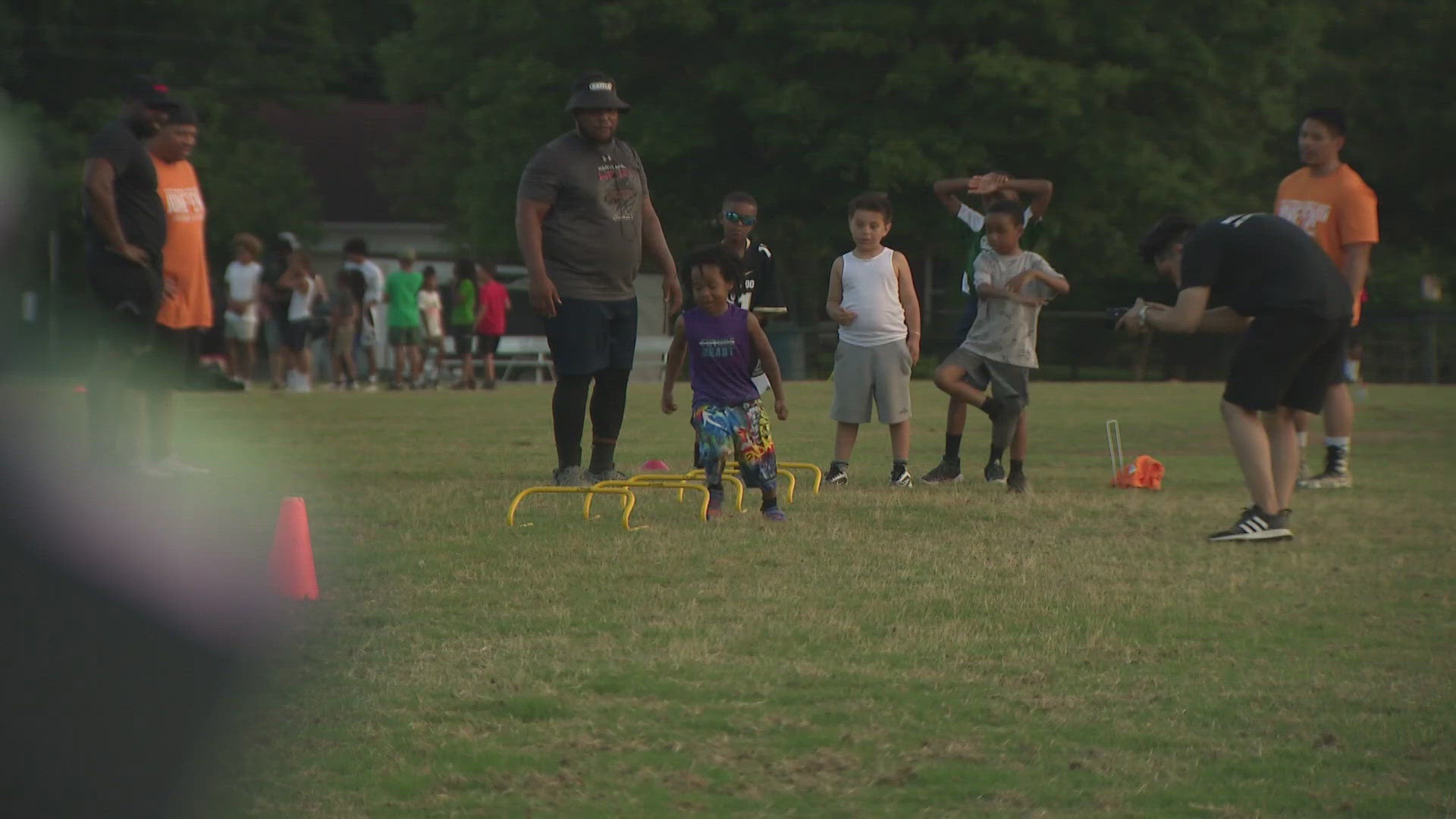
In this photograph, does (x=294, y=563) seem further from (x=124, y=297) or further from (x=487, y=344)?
(x=487, y=344)

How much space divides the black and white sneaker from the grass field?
122mm

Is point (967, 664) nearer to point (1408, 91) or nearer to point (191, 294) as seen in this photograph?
point (191, 294)

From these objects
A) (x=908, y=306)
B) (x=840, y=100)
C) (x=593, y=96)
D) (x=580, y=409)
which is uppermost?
(x=840, y=100)

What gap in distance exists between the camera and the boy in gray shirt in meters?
12.3

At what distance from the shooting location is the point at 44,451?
14328mm

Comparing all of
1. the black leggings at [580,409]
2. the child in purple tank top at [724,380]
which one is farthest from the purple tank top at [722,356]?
the black leggings at [580,409]

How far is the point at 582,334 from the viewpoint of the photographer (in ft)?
36.6

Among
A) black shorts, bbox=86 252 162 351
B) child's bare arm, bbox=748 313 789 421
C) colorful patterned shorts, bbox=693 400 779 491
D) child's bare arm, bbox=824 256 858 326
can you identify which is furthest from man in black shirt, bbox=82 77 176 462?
child's bare arm, bbox=824 256 858 326

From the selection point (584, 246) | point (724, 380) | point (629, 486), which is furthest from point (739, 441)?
point (584, 246)

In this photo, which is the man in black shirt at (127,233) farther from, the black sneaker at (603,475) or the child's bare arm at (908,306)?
the child's bare arm at (908,306)

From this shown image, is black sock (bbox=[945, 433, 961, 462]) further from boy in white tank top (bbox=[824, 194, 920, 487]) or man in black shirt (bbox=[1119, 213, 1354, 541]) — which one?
man in black shirt (bbox=[1119, 213, 1354, 541])

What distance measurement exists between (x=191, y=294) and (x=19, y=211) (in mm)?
33823

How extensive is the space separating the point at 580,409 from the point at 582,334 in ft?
1.32

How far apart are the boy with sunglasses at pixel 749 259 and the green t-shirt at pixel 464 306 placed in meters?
16.9
